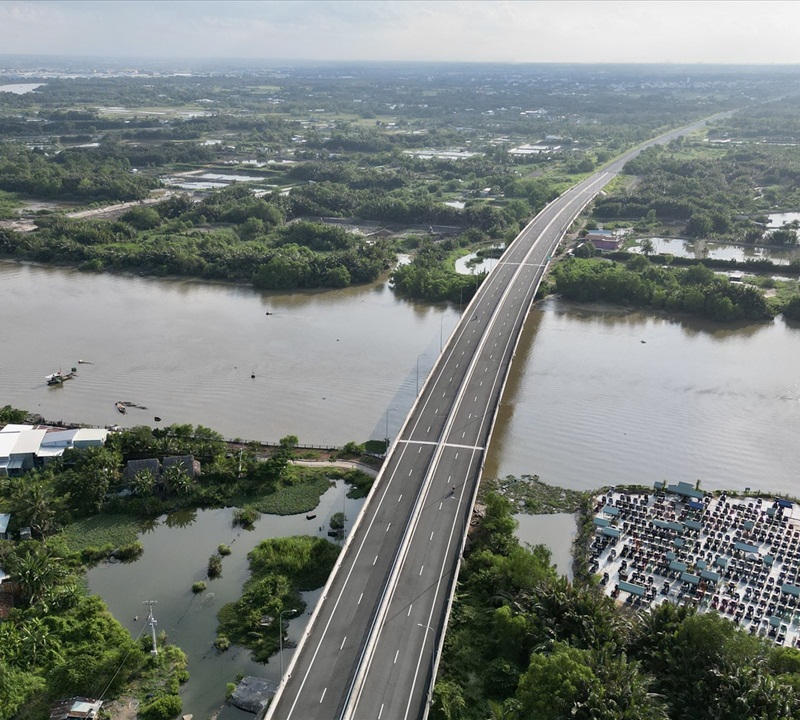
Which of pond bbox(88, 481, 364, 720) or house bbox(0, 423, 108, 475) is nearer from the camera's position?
pond bbox(88, 481, 364, 720)

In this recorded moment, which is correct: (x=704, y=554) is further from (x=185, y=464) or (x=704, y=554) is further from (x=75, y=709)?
(x=75, y=709)

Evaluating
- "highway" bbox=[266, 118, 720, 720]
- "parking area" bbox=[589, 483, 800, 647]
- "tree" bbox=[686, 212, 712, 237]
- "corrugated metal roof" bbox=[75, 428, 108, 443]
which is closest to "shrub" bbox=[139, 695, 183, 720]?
"highway" bbox=[266, 118, 720, 720]

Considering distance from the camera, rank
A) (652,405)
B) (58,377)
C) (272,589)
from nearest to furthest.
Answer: (272,589), (652,405), (58,377)

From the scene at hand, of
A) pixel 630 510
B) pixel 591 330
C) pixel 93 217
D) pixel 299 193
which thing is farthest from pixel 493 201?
pixel 630 510

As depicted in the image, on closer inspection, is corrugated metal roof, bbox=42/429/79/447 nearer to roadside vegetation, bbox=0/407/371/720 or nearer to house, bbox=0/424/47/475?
house, bbox=0/424/47/475

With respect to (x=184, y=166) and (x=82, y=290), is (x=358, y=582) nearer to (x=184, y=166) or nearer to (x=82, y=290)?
(x=82, y=290)

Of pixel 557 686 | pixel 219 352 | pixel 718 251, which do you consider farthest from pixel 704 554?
pixel 718 251
